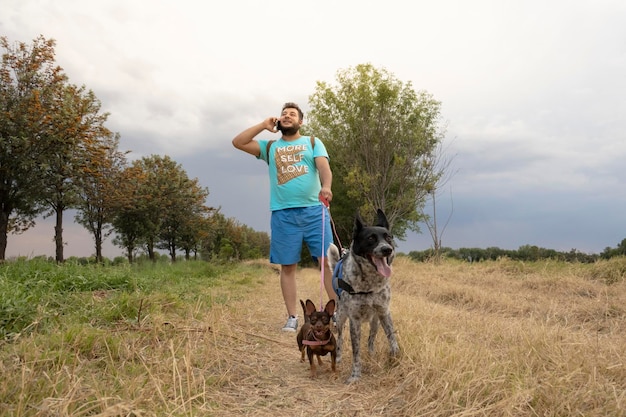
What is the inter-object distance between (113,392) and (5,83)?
1880cm

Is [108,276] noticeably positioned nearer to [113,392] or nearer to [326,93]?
[113,392]

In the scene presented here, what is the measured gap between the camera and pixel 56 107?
1662cm

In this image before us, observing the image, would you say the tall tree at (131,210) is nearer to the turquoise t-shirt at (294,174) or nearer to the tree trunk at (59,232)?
the tree trunk at (59,232)

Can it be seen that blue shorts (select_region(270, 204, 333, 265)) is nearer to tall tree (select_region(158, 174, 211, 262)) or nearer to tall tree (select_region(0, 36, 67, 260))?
tall tree (select_region(0, 36, 67, 260))

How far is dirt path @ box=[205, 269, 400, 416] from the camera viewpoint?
3.02 m

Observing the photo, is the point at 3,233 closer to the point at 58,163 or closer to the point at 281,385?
the point at 58,163

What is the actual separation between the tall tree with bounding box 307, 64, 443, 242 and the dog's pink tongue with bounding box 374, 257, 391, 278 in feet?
58.0

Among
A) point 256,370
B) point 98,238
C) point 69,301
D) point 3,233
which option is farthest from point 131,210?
point 256,370

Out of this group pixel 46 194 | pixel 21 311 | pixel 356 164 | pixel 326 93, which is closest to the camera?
pixel 21 311

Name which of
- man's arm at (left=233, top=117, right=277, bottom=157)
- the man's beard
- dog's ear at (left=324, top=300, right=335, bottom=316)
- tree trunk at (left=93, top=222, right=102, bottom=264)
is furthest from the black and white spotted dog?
tree trunk at (left=93, top=222, right=102, bottom=264)

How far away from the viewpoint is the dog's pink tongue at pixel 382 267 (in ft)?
11.7

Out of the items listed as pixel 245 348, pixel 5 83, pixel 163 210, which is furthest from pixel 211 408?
pixel 163 210

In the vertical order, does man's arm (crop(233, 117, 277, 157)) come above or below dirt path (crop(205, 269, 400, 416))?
above

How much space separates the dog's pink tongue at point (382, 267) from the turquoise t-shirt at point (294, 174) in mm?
2000
